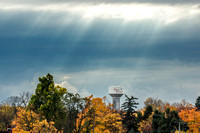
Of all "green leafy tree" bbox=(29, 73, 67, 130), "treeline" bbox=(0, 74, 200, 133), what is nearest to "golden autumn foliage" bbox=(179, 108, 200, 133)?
"treeline" bbox=(0, 74, 200, 133)

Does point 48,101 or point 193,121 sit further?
point 193,121

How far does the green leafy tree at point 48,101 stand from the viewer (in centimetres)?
7462

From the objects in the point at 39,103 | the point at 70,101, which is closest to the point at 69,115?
the point at 70,101

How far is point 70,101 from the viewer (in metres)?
67.1

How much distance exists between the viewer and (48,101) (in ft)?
245

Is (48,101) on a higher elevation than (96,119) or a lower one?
higher

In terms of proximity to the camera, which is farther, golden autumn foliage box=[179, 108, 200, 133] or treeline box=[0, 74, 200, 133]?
golden autumn foliage box=[179, 108, 200, 133]

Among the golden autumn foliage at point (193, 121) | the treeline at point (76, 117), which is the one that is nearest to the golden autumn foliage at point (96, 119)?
the treeline at point (76, 117)

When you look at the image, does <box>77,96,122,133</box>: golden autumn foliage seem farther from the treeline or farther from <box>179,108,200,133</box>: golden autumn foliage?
<box>179,108,200,133</box>: golden autumn foliage

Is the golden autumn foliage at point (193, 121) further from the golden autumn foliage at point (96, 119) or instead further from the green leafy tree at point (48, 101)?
the green leafy tree at point (48, 101)

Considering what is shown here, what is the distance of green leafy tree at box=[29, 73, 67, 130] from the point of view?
245 feet

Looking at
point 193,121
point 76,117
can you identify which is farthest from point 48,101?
point 193,121

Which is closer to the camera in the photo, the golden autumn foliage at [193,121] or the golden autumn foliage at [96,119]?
the golden autumn foliage at [96,119]

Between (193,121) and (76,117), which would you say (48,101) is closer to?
(76,117)
